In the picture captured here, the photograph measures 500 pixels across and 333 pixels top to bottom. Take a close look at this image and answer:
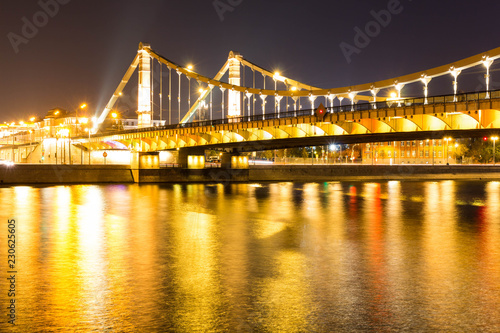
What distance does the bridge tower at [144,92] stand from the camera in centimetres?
8900

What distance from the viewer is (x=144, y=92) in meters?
93.6

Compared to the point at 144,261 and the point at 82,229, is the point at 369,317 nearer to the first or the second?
the point at 144,261

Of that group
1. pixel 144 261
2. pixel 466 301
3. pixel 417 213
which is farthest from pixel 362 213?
pixel 466 301

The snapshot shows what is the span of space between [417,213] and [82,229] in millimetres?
19755

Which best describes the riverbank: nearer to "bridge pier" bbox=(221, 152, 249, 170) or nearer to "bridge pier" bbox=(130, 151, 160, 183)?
"bridge pier" bbox=(130, 151, 160, 183)

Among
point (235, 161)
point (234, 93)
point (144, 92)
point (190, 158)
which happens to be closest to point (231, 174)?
point (235, 161)

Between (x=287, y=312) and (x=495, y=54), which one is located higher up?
(x=495, y=54)

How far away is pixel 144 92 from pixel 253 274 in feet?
271

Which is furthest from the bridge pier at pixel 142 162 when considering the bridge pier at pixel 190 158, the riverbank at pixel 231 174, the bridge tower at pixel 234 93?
the bridge tower at pixel 234 93

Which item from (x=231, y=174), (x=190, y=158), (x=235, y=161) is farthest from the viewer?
(x=190, y=158)

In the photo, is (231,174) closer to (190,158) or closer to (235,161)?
(235,161)

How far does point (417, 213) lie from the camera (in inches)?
1308

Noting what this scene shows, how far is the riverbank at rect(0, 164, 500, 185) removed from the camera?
6456 cm

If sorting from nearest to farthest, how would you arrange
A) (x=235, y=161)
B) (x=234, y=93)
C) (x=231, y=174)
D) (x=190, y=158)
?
1. (x=231, y=174)
2. (x=235, y=161)
3. (x=190, y=158)
4. (x=234, y=93)
